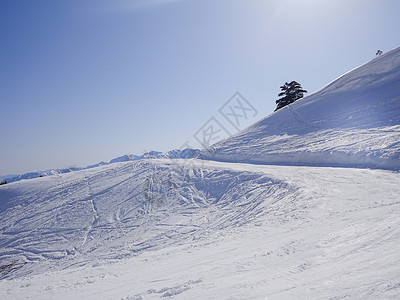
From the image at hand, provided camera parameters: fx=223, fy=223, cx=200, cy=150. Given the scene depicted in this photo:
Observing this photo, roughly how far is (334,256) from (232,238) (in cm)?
298

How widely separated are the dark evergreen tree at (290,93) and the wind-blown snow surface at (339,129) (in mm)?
13561

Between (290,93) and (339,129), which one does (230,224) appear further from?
(290,93)

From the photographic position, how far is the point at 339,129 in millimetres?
16750

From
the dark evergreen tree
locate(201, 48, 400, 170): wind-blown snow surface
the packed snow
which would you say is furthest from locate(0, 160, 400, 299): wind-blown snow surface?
the dark evergreen tree

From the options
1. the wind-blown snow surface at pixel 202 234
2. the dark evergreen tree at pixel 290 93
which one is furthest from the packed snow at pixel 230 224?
the dark evergreen tree at pixel 290 93

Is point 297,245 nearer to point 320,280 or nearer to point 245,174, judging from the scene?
point 320,280

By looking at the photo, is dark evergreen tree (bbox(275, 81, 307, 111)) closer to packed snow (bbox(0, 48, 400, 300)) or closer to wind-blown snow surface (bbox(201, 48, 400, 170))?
wind-blown snow surface (bbox(201, 48, 400, 170))

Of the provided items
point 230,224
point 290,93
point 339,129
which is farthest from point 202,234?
point 290,93

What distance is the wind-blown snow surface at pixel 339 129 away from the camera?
41.6ft

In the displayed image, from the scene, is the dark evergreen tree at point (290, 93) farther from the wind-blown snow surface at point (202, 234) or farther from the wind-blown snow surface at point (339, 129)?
the wind-blown snow surface at point (202, 234)

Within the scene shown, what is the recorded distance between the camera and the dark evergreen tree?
40781mm

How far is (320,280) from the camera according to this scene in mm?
3346

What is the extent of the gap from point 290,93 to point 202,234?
39.4m

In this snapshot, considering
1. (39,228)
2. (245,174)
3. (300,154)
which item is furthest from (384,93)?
(39,228)
